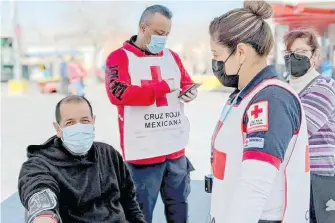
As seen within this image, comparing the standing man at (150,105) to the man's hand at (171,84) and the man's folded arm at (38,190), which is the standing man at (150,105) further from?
the man's folded arm at (38,190)

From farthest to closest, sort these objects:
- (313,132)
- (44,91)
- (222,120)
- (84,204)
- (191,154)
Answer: (44,91)
(191,154)
(313,132)
(84,204)
(222,120)

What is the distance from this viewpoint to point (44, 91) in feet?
48.8

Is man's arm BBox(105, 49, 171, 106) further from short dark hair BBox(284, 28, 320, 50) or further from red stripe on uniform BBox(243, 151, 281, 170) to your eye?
red stripe on uniform BBox(243, 151, 281, 170)

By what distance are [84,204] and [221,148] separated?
76 centimetres

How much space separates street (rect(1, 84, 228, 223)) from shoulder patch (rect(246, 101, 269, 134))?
1344 millimetres

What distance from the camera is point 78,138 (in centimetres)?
193

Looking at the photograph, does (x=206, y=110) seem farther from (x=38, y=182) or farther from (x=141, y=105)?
(x=38, y=182)

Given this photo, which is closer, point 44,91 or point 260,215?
point 260,215

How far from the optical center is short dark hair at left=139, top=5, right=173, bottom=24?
8.25 ft

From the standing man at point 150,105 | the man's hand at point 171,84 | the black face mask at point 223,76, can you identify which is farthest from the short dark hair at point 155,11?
the black face mask at point 223,76

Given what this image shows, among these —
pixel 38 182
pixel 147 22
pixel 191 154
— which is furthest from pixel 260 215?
pixel 191 154

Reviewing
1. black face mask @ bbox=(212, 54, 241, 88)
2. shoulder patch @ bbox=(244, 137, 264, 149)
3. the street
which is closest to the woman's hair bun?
black face mask @ bbox=(212, 54, 241, 88)

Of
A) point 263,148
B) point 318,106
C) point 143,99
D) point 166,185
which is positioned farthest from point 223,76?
point 166,185

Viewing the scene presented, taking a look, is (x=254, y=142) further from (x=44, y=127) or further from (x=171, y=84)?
(x=44, y=127)
